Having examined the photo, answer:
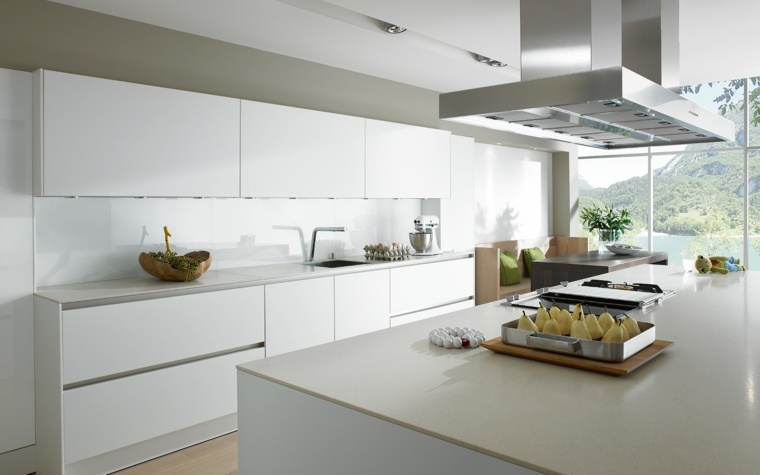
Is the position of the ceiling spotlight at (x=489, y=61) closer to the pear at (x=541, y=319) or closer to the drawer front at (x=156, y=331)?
the drawer front at (x=156, y=331)

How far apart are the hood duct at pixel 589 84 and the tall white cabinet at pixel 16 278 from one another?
Result: 2231 mm

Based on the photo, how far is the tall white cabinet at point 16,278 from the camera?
10.1 ft

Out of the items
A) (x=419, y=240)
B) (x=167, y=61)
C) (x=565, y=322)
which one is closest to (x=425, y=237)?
(x=419, y=240)

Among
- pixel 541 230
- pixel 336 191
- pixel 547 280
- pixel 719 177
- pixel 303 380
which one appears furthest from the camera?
pixel 541 230

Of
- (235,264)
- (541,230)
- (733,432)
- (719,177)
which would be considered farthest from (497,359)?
(719,177)

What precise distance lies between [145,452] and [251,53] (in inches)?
107

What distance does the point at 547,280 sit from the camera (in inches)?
209

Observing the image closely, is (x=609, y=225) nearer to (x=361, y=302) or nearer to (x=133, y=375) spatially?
(x=361, y=302)

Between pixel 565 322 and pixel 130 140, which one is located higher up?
pixel 130 140

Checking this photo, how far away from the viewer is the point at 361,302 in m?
4.43

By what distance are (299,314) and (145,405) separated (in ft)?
3.71

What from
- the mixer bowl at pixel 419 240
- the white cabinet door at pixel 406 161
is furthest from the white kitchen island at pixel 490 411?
the mixer bowl at pixel 419 240

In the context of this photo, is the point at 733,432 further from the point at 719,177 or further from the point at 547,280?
the point at 719,177

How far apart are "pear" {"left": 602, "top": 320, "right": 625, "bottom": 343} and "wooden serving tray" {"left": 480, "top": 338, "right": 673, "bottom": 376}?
7cm
